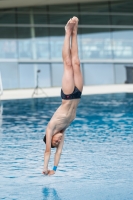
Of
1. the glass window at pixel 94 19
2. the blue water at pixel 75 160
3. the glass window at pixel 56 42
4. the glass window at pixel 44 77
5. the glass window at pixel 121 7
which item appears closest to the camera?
the blue water at pixel 75 160

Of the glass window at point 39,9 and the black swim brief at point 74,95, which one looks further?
the glass window at point 39,9

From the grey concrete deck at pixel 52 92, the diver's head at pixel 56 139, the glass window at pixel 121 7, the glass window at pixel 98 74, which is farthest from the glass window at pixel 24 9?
the diver's head at pixel 56 139

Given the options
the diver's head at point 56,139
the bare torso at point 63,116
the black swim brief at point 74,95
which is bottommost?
the diver's head at point 56,139

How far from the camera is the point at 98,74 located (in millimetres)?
33812

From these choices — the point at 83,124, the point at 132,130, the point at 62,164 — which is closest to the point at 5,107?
the point at 83,124

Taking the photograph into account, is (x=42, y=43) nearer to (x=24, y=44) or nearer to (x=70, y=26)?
(x=24, y=44)

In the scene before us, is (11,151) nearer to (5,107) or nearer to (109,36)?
(5,107)

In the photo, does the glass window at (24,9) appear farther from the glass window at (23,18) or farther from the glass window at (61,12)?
the glass window at (61,12)

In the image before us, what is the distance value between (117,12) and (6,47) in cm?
759

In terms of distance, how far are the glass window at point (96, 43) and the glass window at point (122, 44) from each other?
385 mm

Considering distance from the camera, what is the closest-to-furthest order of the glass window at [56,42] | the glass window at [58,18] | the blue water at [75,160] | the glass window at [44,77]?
the blue water at [75,160] < the glass window at [44,77] < the glass window at [56,42] < the glass window at [58,18]

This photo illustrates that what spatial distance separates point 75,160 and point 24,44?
2466 cm

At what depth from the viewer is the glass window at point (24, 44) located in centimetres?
3316

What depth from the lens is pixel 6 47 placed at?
32938 millimetres
